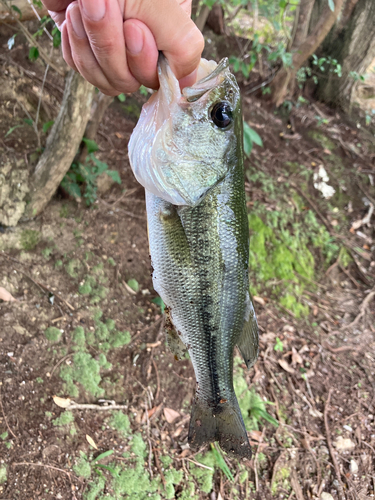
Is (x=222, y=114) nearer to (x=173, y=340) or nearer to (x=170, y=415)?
(x=173, y=340)

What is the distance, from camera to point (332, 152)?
6141 millimetres

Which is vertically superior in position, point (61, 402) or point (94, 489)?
point (61, 402)

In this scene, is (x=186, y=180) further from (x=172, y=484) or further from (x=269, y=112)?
(x=269, y=112)

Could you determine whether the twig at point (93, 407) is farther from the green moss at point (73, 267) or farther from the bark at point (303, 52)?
the bark at point (303, 52)

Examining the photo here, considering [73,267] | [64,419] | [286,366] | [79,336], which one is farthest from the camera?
[286,366]

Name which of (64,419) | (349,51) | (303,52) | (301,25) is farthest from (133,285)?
(349,51)

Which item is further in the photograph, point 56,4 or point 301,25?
point 301,25

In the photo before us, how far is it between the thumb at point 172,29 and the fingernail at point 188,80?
5.4 inches

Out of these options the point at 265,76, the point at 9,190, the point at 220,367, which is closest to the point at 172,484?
the point at 220,367

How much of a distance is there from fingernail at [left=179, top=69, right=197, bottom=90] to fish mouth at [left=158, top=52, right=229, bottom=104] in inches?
1.0

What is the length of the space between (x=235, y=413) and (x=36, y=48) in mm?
3057

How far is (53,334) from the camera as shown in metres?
2.75

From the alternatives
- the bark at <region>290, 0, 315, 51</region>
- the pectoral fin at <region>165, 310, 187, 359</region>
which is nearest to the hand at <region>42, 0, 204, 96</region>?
the pectoral fin at <region>165, 310, 187, 359</region>

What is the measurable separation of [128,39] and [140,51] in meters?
0.06
